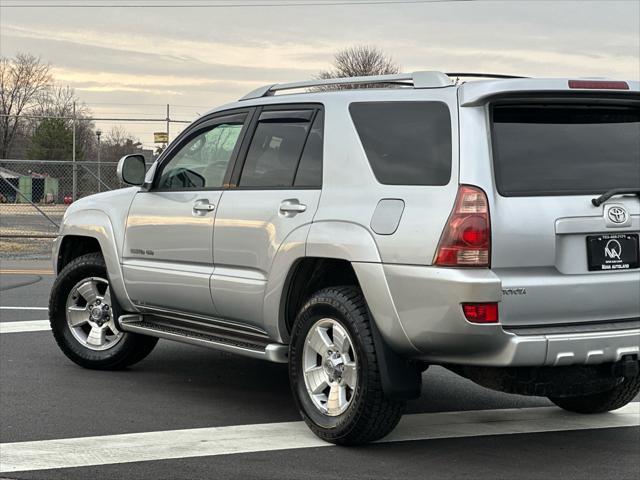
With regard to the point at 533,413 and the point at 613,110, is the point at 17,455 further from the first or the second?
the point at 613,110

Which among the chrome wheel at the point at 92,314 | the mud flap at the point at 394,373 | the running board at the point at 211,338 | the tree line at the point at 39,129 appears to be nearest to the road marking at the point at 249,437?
the running board at the point at 211,338

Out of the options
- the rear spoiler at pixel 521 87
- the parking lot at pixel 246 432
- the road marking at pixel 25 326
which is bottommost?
the road marking at pixel 25 326

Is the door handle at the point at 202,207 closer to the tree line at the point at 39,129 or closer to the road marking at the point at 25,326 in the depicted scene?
the road marking at the point at 25,326

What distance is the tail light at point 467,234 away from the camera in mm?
5180

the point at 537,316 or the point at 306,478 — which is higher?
the point at 537,316

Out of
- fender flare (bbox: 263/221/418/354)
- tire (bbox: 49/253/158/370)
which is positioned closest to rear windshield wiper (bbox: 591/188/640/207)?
fender flare (bbox: 263/221/418/354)

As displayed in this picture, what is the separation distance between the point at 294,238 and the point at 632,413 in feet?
8.35

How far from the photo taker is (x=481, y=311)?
5156mm

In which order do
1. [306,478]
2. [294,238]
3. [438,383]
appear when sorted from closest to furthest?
[306,478]
[294,238]
[438,383]

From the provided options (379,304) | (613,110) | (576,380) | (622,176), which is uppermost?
(613,110)


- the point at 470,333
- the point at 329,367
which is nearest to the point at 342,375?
the point at 329,367

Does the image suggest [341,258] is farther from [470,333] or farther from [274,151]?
[274,151]

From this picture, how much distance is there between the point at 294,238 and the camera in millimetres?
6027

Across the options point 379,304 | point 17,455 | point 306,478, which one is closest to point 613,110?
point 379,304
